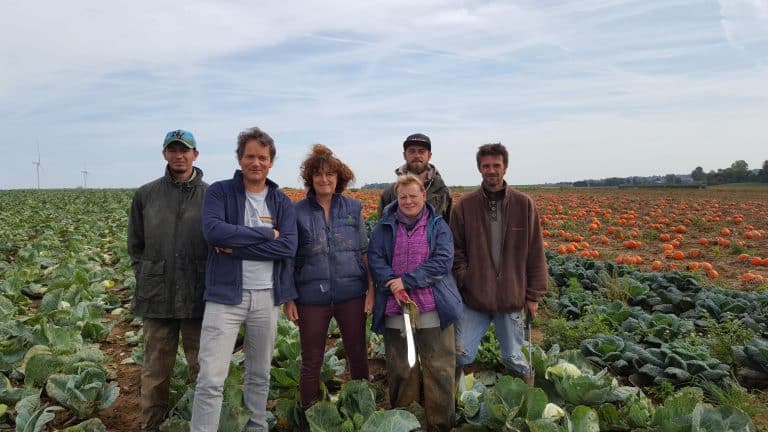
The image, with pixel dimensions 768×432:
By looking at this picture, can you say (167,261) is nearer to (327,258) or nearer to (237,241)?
(237,241)

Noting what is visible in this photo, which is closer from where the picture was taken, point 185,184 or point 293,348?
point 185,184

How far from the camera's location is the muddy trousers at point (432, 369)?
3555mm

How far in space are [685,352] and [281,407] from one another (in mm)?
3500

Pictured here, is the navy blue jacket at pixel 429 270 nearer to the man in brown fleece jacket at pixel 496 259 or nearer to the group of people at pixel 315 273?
the group of people at pixel 315 273

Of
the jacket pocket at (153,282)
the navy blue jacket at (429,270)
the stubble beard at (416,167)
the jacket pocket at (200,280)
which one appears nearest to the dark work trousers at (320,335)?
the navy blue jacket at (429,270)

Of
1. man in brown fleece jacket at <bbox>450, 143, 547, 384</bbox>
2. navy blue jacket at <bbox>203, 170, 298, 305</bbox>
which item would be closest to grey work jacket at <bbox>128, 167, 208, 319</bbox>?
navy blue jacket at <bbox>203, 170, 298, 305</bbox>

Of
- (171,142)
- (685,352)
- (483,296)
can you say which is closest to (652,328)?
(685,352)

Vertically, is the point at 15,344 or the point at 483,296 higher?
the point at 483,296

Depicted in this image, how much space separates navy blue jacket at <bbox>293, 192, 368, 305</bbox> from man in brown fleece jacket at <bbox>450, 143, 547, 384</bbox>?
785mm

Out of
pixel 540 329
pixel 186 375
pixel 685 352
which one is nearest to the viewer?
pixel 186 375

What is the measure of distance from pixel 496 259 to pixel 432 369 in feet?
3.00

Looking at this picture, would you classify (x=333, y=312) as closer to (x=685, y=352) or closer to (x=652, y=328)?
(x=685, y=352)

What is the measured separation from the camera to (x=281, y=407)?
3.75 meters

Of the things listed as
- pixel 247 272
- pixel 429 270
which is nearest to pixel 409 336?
pixel 429 270
